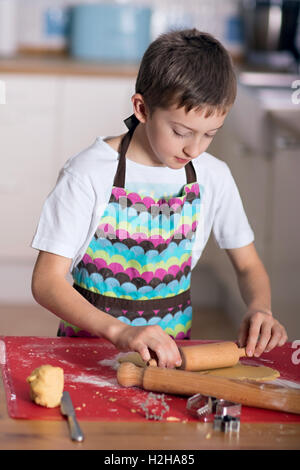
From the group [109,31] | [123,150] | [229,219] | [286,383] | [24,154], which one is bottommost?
[24,154]

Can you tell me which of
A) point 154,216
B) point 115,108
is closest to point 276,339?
point 154,216

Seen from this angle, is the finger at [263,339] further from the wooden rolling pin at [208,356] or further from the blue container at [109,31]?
the blue container at [109,31]

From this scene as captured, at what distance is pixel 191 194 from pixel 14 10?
243 cm

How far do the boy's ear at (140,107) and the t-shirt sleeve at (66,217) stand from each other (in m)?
0.15

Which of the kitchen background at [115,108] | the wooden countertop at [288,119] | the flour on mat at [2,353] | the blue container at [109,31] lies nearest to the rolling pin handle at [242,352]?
the flour on mat at [2,353]

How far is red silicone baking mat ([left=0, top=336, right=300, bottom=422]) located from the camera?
0.94m

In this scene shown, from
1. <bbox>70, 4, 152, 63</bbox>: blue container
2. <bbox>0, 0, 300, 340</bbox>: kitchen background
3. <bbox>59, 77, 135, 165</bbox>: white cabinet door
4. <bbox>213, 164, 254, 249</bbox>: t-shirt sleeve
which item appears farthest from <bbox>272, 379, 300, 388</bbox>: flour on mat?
<bbox>70, 4, 152, 63</bbox>: blue container

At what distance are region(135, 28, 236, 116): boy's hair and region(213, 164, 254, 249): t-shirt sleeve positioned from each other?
1.00 feet

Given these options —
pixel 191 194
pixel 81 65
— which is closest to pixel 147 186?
pixel 191 194

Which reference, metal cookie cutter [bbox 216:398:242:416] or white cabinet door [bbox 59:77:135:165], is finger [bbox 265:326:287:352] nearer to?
metal cookie cutter [bbox 216:398:242:416]

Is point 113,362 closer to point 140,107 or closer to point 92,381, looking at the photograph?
point 92,381

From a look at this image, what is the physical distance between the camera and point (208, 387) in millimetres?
996

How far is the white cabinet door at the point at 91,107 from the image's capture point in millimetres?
3238

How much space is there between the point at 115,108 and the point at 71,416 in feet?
8.09
